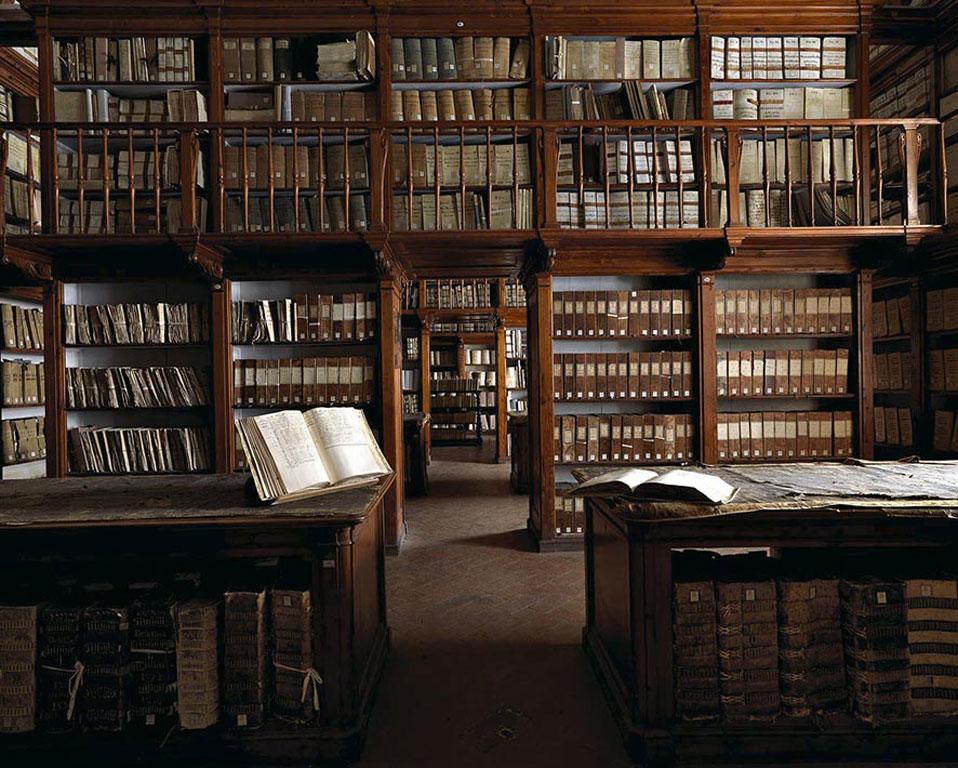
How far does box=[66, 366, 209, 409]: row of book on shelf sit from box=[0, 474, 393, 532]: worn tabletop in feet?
6.44

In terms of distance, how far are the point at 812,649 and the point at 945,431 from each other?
3.62 metres

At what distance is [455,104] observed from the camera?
4445 millimetres

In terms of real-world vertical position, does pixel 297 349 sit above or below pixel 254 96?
below

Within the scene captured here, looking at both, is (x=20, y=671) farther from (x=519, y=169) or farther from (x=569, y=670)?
(x=519, y=169)

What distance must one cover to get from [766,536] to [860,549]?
2.35 ft

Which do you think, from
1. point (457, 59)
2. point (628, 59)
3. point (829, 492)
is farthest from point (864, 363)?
point (457, 59)

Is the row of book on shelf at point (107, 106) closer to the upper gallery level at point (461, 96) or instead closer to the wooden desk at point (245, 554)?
the upper gallery level at point (461, 96)

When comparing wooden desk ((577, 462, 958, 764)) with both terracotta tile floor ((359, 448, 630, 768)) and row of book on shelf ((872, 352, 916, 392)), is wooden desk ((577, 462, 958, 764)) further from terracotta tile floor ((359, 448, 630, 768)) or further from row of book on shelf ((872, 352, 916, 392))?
row of book on shelf ((872, 352, 916, 392))

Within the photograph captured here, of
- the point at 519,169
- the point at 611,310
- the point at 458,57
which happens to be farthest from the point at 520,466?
the point at 458,57

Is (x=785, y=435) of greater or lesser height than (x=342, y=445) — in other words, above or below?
below

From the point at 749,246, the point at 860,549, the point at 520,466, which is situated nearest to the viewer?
the point at 860,549

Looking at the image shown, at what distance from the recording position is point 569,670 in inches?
92.2

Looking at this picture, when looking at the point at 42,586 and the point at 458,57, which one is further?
the point at 458,57

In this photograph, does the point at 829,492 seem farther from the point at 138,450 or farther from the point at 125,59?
the point at 125,59
